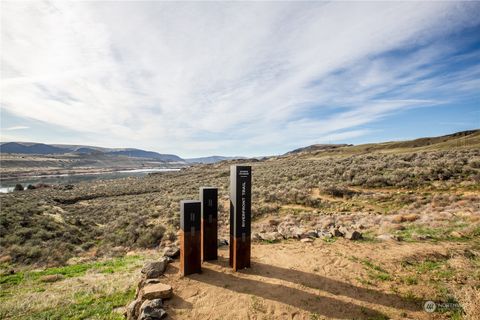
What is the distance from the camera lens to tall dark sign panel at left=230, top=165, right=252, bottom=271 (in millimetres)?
7746

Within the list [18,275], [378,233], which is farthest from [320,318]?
[18,275]

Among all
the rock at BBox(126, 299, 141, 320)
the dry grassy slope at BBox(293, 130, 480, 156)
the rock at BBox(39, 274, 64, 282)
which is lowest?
the rock at BBox(39, 274, 64, 282)

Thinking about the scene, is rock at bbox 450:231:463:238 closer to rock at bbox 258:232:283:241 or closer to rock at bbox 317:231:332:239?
rock at bbox 317:231:332:239

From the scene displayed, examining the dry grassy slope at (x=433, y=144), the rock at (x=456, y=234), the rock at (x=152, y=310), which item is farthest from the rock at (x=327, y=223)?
the dry grassy slope at (x=433, y=144)

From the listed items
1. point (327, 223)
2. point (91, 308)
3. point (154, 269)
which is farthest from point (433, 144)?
point (91, 308)

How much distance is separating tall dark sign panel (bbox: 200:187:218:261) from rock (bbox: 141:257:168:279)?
139cm

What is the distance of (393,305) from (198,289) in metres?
4.80

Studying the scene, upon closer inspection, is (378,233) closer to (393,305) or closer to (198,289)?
(393,305)

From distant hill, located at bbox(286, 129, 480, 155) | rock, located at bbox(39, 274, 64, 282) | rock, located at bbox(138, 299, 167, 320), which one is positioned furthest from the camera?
distant hill, located at bbox(286, 129, 480, 155)

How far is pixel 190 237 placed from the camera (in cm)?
765

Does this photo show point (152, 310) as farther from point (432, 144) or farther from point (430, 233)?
point (432, 144)

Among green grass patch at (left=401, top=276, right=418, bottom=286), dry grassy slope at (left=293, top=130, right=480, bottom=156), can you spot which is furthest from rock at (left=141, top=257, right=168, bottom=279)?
dry grassy slope at (left=293, top=130, right=480, bottom=156)

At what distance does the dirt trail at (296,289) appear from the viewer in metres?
5.77

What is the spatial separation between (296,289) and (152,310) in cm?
363
